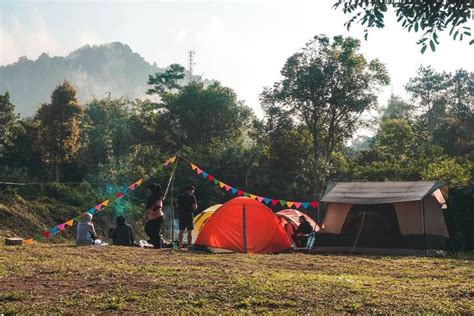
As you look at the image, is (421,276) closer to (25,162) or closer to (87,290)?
(87,290)

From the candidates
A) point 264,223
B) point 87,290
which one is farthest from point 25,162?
point 87,290

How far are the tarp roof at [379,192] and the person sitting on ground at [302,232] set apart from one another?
1.56m

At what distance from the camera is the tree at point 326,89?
3138 cm

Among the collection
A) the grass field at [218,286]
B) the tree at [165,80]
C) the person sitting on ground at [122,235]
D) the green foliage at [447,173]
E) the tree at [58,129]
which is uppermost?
A: the tree at [165,80]

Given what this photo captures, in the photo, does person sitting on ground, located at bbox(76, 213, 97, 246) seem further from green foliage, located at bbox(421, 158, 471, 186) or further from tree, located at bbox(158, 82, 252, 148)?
tree, located at bbox(158, 82, 252, 148)

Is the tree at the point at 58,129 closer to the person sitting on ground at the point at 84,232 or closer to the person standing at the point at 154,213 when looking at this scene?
the person sitting on ground at the point at 84,232

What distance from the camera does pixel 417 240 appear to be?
1519 centimetres

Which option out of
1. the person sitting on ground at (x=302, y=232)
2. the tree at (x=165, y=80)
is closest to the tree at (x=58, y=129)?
the person sitting on ground at (x=302, y=232)

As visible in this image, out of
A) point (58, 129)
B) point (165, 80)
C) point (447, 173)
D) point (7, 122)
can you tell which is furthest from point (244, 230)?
point (165, 80)

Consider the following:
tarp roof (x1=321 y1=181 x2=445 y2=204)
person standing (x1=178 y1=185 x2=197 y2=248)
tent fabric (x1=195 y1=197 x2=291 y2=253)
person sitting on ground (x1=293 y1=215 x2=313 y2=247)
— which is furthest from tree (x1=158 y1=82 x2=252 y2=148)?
tent fabric (x1=195 y1=197 x2=291 y2=253)

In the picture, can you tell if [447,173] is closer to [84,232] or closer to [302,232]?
[302,232]

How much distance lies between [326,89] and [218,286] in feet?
83.2

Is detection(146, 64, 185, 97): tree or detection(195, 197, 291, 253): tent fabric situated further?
detection(146, 64, 185, 97): tree

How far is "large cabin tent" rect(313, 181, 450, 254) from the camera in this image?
601 inches
